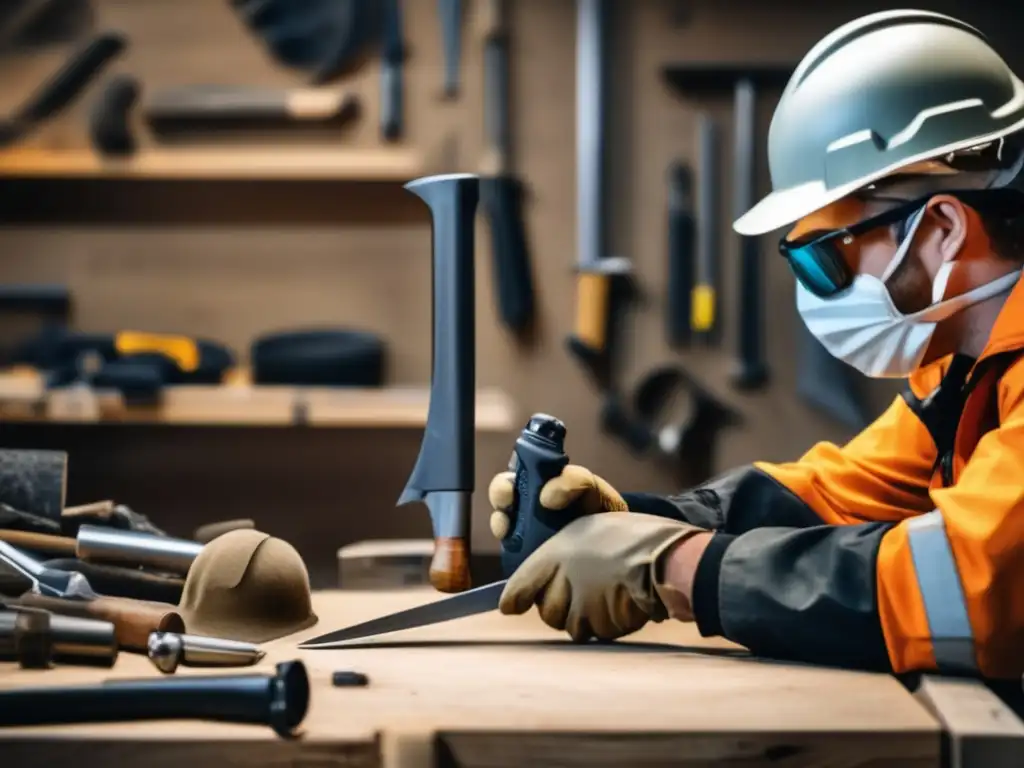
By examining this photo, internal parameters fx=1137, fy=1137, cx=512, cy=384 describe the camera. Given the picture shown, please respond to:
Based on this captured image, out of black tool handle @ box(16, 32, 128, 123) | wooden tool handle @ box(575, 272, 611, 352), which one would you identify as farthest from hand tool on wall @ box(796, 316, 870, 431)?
black tool handle @ box(16, 32, 128, 123)

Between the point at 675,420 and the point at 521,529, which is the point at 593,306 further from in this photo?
the point at 521,529

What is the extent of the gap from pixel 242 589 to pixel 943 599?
1.85 feet

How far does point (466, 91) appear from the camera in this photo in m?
2.24

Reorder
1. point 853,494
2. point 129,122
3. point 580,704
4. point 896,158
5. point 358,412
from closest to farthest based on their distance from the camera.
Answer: point 580,704
point 896,158
point 853,494
point 358,412
point 129,122

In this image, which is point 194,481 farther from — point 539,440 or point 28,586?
point 539,440

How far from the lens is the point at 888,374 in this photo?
1.05 meters

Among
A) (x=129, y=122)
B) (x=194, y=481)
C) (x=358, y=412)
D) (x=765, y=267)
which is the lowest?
(x=194, y=481)

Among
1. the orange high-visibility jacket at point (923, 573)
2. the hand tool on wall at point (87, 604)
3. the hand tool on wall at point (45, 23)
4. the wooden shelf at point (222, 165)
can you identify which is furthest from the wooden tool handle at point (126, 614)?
the hand tool on wall at point (45, 23)

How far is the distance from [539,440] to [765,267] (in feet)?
4.59

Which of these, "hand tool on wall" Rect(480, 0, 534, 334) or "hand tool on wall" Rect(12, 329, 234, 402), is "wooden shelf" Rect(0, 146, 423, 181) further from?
"hand tool on wall" Rect(12, 329, 234, 402)

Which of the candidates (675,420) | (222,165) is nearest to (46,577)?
(222,165)

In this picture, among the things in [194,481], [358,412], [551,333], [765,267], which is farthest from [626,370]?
[194,481]

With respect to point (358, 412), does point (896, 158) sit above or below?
above

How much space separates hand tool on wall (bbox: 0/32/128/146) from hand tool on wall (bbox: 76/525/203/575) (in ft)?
4.65
